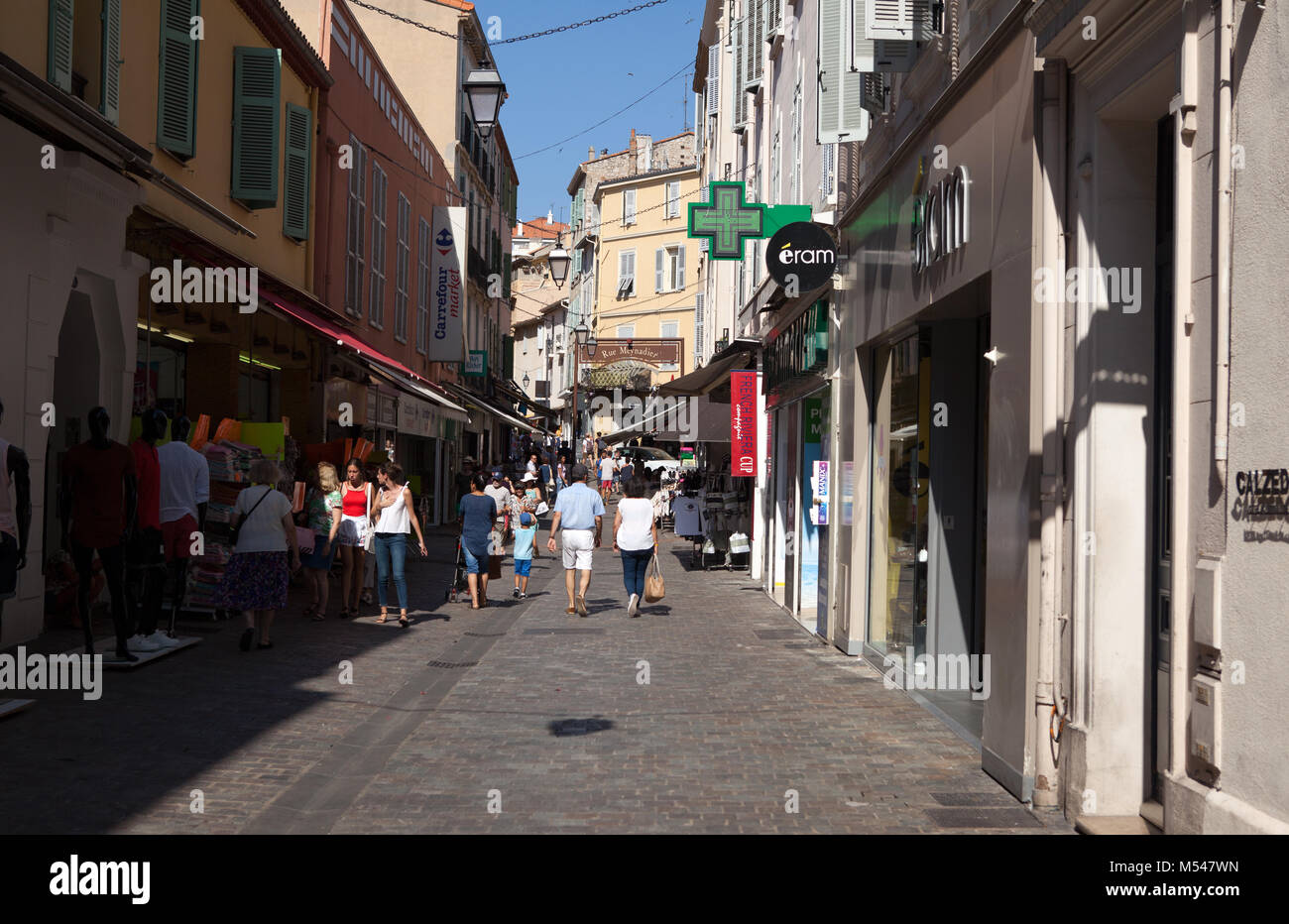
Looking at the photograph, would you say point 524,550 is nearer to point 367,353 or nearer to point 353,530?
point 367,353

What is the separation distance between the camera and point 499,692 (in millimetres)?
9523

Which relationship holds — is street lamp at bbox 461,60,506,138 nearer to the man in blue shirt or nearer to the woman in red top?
the man in blue shirt

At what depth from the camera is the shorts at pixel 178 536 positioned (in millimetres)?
10453

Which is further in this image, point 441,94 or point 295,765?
point 441,94

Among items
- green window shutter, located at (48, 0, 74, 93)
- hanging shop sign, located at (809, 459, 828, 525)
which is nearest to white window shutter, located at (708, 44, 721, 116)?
hanging shop sign, located at (809, 459, 828, 525)

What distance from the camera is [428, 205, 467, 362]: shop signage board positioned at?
3002cm

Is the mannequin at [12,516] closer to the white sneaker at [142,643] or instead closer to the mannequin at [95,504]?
the mannequin at [95,504]

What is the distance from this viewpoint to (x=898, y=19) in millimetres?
9781

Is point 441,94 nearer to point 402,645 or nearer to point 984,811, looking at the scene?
point 402,645

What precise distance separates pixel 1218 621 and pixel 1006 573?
2308 mm

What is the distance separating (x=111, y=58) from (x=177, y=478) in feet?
14.3

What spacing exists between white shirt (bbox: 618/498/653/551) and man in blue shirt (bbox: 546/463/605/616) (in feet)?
1.07
